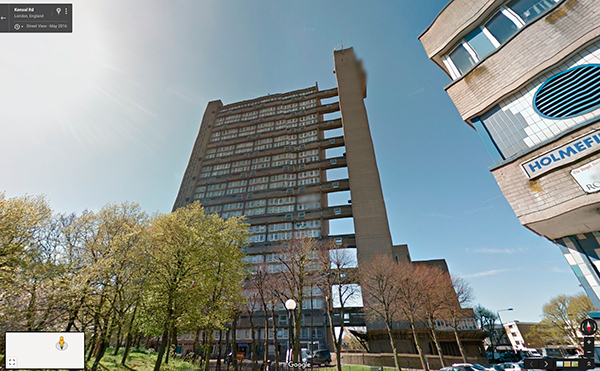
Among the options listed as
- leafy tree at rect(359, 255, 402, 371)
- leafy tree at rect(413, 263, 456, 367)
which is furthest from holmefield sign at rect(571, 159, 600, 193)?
leafy tree at rect(413, 263, 456, 367)

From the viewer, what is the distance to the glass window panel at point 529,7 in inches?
691

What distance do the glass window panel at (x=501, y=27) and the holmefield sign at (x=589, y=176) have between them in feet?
36.5

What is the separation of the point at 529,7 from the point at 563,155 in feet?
41.5

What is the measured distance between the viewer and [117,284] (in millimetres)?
19156

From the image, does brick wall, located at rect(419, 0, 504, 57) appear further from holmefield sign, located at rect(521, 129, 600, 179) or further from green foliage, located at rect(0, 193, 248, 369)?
green foliage, located at rect(0, 193, 248, 369)

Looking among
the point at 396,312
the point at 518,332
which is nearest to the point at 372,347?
the point at 396,312

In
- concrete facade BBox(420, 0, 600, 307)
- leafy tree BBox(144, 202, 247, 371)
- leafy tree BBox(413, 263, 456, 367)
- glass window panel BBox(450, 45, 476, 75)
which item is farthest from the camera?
leafy tree BBox(413, 263, 456, 367)

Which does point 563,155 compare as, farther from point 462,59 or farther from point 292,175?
point 292,175

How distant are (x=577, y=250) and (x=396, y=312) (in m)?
20.9

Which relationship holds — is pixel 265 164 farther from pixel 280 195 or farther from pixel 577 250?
pixel 577 250

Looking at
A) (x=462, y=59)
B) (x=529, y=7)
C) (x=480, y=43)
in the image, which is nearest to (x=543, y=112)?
(x=480, y=43)

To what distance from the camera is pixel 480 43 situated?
2038 cm

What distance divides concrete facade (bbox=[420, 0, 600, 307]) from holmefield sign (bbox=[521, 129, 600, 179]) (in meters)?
0.04

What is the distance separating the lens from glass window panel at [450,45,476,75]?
68.3 ft
